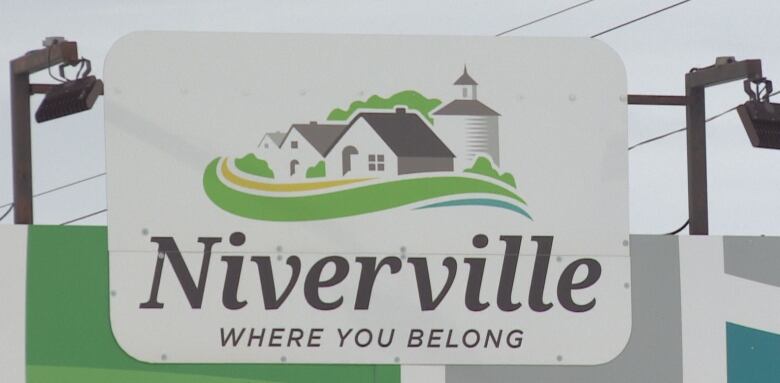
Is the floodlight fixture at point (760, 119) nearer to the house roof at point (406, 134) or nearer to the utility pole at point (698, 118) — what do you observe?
the utility pole at point (698, 118)

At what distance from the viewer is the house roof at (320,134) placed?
672cm

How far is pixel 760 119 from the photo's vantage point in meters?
7.11

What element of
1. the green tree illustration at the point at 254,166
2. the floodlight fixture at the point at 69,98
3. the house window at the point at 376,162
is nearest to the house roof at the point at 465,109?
the house window at the point at 376,162

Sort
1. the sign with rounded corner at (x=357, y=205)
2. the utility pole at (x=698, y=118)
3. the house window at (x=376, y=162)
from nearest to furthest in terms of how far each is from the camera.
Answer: the sign with rounded corner at (x=357, y=205)
the house window at (x=376, y=162)
the utility pole at (x=698, y=118)

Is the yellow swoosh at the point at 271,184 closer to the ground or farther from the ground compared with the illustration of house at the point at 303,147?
closer to the ground

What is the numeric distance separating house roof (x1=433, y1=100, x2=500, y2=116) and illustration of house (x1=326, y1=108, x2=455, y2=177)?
114mm

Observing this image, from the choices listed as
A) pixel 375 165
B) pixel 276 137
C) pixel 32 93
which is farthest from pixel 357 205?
pixel 32 93

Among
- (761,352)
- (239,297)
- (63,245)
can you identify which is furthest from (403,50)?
(761,352)

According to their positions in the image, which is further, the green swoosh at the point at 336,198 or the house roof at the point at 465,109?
the house roof at the point at 465,109

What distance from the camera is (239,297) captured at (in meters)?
6.65

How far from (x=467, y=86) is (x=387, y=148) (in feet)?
1.58

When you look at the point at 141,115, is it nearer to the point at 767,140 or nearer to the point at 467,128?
the point at 467,128

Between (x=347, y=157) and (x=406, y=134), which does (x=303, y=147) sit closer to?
(x=347, y=157)

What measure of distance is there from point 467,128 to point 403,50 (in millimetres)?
470
